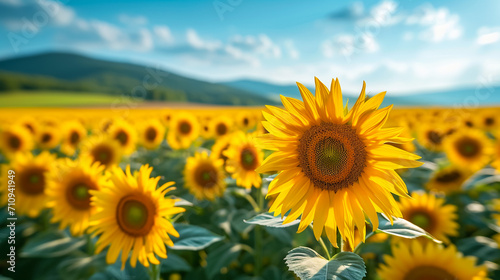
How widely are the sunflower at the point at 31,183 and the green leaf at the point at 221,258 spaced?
2362 millimetres

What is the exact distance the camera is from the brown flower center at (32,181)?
4.06 m

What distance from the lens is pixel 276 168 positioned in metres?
1.79

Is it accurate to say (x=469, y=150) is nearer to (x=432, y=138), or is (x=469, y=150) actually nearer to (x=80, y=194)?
(x=432, y=138)

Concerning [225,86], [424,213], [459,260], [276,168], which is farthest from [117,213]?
[225,86]

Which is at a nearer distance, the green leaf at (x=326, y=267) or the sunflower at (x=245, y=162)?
the green leaf at (x=326, y=267)

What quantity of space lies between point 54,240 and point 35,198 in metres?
0.88

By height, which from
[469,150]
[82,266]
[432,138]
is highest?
[432,138]

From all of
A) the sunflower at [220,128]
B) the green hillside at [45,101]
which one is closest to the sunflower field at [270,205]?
the sunflower at [220,128]

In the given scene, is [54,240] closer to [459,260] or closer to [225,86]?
[459,260]

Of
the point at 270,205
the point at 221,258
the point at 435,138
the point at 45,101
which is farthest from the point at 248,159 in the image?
the point at 45,101

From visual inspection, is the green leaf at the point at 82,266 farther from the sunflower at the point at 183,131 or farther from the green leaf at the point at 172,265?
the sunflower at the point at 183,131

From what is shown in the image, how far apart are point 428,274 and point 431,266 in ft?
0.26

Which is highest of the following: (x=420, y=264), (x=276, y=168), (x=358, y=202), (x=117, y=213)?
(x=276, y=168)

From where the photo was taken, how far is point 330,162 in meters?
1.80
